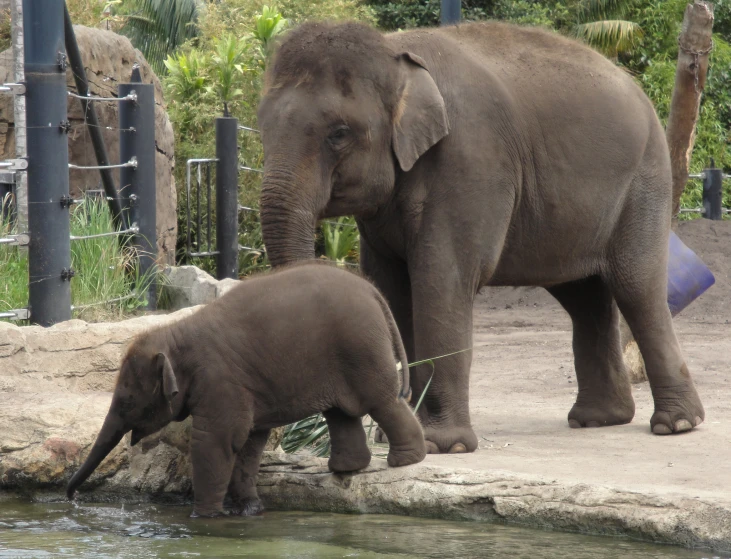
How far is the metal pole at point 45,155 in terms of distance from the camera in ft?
26.1

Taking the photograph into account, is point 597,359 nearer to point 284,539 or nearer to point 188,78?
point 284,539

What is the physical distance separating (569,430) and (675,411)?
0.63 meters

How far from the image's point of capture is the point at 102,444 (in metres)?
5.07

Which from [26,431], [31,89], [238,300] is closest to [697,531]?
[238,300]

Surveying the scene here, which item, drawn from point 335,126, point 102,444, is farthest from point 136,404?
point 335,126

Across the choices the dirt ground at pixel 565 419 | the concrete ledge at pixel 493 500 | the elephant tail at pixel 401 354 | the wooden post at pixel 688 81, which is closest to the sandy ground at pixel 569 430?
the dirt ground at pixel 565 419

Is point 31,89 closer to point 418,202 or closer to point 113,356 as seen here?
point 113,356

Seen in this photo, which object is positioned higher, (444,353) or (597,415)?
(444,353)

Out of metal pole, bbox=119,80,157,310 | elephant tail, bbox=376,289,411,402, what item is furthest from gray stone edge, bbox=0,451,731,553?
metal pole, bbox=119,80,157,310

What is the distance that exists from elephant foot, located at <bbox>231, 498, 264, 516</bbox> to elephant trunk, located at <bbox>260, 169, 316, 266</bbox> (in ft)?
3.64

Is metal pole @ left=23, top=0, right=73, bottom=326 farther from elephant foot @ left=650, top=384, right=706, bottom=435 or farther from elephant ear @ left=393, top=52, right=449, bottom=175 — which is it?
elephant foot @ left=650, top=384, right=706, bottom=435

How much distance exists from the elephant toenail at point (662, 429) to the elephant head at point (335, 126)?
82.9 inches

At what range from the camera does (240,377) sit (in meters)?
5.03

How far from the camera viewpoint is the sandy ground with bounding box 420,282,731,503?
530cm
